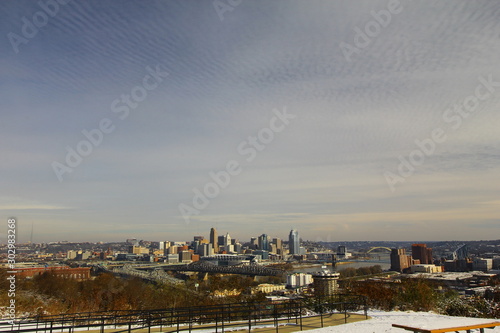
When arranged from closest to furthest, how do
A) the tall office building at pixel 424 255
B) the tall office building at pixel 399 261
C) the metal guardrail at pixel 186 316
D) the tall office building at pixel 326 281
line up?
1. the metal guardrail at pixel 186 316
2. the tall office building at pixel 326 281
3. the tall office building at pixel 399 261
4. the tall office building at pixel 424 255

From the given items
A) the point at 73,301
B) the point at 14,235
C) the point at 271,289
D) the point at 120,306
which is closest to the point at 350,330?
the point at 14,235

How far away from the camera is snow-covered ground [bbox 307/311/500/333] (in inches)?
446

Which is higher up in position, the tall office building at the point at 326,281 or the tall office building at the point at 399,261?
the tall office building at the point at 326,281

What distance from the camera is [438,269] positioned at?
11688cm

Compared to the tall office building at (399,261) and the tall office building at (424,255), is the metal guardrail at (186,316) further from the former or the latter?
the tall office building at (424,255)

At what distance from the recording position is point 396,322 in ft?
42.5

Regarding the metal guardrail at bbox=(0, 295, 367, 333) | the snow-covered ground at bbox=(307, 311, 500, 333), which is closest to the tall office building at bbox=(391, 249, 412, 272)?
the metal guardrail at bbox=(0, 295, 367, 333)

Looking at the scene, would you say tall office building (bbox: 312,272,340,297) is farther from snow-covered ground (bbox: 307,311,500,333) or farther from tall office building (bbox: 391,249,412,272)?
tall office building (bbox: 391,249,412,272)

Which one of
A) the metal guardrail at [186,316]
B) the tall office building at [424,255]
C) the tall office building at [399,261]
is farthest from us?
the tall office building at [424,255]

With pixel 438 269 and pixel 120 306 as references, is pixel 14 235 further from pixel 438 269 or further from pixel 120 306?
pixel 438 269

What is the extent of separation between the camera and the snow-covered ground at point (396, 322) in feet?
37.2

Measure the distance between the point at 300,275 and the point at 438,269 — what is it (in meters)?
63.3

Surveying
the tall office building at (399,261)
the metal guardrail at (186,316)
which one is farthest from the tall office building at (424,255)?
the metal guardrail at (186,316)

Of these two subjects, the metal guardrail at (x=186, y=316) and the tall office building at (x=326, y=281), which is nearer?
the metal guardrail at (x=186, y=316)
